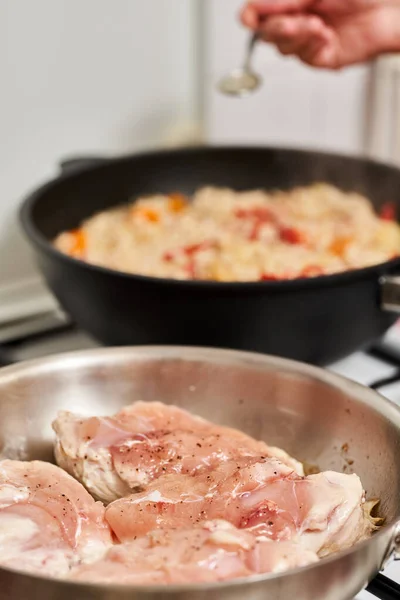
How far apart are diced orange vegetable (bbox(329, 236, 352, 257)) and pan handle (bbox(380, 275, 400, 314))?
260 millimetres

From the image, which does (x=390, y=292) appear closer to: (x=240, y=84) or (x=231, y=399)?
(x=231, y=399)

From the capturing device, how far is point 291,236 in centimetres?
154

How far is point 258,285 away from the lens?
45.9 inches

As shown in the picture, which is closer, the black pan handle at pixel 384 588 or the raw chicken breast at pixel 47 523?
the raw chicken breast at pixel 47 523

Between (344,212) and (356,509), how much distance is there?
936mm

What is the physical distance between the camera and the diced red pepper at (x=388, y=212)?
1.67m

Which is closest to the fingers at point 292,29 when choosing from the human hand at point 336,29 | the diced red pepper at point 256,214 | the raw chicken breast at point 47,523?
the human hand at point 336,29

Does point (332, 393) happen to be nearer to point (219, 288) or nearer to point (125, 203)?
point (219, 288)

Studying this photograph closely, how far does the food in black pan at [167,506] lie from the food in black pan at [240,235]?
0.48m

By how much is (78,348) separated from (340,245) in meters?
0.48

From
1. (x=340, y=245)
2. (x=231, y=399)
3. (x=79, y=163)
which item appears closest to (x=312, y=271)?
(x=340, y=245)

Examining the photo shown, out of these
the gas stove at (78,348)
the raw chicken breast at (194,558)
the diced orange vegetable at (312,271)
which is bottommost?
the gas stove at (78,348)

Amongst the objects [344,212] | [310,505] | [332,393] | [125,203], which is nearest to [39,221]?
[125,203]

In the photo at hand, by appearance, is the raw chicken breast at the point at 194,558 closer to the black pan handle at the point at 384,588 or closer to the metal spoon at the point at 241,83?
the black pan handle at the point at 384,588
